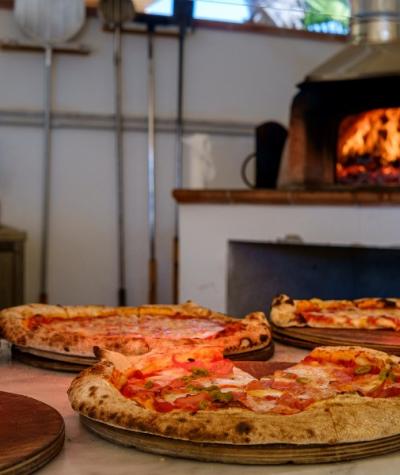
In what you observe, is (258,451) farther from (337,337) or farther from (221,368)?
(337,337)

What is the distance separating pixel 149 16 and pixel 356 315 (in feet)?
10.6

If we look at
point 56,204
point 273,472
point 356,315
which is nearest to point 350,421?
point 273,472

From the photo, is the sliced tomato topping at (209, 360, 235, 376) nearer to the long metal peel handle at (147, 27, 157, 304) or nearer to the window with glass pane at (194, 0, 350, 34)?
the long metal peel handle at (147, 27, 157, 304)

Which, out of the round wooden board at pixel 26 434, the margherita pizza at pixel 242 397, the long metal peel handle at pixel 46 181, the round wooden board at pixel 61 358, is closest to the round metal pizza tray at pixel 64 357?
the round wooden board at pixel 61 358

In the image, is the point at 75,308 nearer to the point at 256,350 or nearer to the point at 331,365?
the point at 256,350

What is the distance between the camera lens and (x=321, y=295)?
163 inches


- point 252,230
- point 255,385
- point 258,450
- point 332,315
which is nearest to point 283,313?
point 332,315

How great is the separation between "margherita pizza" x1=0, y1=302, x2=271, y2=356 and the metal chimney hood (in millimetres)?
2262

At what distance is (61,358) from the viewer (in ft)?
4.89

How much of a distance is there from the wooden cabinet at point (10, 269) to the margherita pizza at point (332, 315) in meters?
2.19

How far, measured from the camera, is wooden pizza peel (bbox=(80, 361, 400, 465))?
3.16 feet

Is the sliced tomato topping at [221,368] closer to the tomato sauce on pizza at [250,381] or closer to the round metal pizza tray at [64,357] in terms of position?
the tomato sauce on pizza at [250,381]

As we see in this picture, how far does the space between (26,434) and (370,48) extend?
3.34 m

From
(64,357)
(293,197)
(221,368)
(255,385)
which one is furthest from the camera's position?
(293,197)
